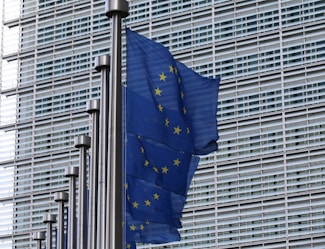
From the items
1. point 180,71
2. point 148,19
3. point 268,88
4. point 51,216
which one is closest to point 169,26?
point 148,19

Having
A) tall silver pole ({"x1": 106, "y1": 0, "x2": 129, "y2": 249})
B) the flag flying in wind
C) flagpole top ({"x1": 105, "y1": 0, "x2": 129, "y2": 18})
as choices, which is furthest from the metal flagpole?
flagpole top ({"x1": 105, "y1": 0, "x2": 129, "y2": 18})

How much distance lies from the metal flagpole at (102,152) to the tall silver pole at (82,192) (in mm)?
4891

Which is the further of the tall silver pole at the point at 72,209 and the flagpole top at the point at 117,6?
the tall silver pole at the point at 72,209

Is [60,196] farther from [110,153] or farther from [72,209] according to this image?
[110,153]

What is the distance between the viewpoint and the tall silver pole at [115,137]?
19047 mm

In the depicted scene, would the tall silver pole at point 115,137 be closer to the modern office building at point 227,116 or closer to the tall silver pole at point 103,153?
the tall silver pole at point 103,153

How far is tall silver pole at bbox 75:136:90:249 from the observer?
2669 centimetres

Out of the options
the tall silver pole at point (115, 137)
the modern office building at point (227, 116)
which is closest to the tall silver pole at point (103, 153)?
the tall silver pole at point (115, 137)

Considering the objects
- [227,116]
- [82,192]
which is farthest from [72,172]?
[227,116]

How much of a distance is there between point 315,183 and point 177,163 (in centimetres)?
4557

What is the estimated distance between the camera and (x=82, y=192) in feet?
88.9

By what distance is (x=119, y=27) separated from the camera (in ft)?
66.7

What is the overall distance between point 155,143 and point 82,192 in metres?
6.42

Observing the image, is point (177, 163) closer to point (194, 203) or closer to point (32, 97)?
point (194, 203)
